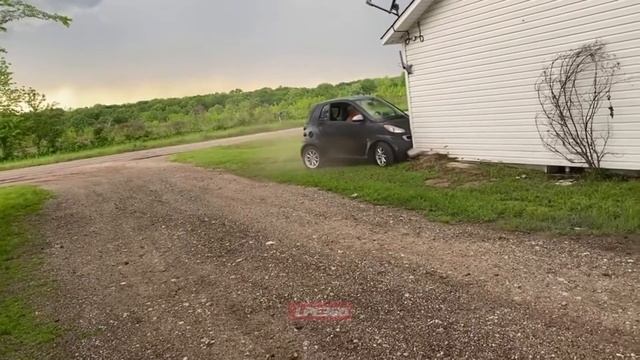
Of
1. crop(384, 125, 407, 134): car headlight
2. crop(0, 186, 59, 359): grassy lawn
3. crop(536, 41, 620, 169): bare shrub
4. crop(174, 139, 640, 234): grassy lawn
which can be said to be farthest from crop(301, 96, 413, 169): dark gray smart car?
crop(0, 186, 59, 359): grassy lawn

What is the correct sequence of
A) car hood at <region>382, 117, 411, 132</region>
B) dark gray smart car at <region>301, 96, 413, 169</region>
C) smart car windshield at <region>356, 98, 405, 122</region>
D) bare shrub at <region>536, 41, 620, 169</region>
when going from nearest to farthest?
bare shrub at <region>536, 41, 620, 169</region> < dark gray smart car at <region>301, 96, 413, 169</region> < car hood at <region>382, 117, 411, 132</region> < smart car windshield at <region>356, 98, 405, 122</region>

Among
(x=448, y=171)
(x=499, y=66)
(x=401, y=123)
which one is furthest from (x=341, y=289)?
(x=401, y=123)

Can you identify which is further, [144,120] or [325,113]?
[144,120]

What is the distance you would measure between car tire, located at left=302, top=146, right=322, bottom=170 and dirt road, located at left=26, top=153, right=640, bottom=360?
5.39 metres

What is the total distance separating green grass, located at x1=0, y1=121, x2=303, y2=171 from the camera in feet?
96.7

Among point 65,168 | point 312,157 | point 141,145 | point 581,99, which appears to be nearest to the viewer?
point 581,99

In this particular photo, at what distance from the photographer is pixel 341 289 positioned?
512 centimetres

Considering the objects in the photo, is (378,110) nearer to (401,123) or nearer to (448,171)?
(401,123)

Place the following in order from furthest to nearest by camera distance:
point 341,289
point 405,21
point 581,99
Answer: point 405,21
point 581,99
point 341,289

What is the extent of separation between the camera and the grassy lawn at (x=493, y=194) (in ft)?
21.8

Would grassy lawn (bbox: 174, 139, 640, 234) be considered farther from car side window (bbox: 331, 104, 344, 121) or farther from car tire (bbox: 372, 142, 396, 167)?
car side window (bbox: 331, 104, 344, 121)

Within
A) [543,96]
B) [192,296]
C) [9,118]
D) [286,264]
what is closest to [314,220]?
[286,264]

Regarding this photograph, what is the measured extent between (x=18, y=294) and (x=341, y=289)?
13.5 feet

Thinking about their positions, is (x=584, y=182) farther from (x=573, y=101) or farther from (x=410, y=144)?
(x=410, y=144)
